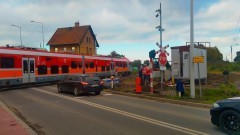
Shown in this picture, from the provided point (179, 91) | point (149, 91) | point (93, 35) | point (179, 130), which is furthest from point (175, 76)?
point (93, 35)

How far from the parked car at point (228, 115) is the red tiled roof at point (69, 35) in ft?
198

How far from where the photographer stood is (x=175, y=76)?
23.7m

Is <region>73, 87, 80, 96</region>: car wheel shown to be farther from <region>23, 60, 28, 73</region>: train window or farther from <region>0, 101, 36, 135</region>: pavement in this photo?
<region>0, 101, 36, 135</region>: pavement

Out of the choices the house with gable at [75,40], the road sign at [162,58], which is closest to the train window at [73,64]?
the road sign at [162,58]

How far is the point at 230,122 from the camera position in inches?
335

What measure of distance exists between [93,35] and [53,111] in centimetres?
6173

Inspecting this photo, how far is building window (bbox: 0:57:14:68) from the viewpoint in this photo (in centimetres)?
2450

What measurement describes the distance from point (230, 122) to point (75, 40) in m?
62.0

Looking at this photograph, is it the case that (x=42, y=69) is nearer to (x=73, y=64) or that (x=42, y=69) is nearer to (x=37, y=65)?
(x=37, y=65)

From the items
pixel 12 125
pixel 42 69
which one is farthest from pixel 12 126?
pixel 42 69

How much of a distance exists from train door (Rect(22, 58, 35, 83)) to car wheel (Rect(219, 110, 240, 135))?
20936 millimetres

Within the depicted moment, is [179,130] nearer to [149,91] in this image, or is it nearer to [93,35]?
[149,91]

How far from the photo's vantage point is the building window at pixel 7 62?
965 inches

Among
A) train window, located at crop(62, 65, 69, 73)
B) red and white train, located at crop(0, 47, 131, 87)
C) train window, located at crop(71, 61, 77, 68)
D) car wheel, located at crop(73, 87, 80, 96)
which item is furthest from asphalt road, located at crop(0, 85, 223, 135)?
train window, located at crop(71, 61, 77, 68)
